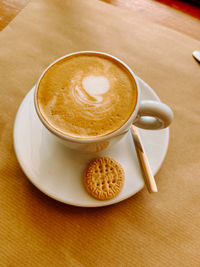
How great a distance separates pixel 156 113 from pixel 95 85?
168mm

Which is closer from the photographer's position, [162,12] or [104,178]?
[104,178]

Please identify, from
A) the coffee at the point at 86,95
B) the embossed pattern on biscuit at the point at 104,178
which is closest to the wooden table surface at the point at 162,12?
the coffee at the point at 86,95

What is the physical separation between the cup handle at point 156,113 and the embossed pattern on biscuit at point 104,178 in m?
0.14

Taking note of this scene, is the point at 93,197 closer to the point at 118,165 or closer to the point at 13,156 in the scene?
the point at 118,165

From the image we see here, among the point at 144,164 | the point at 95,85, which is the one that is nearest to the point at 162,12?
the point at 95,85

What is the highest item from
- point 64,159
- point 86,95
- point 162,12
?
point 162,12

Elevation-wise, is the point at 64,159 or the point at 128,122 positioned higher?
the point at 128,122

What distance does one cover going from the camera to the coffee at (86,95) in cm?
49

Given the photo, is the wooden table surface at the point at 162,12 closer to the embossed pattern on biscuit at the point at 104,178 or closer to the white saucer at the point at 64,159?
the white saucer at the point at 64,159

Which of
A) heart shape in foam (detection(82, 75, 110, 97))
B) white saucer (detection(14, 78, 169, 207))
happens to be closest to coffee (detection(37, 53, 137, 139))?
heart shape in foam (detection(82, 75, 110, 97))

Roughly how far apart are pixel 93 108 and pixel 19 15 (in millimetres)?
→ 620

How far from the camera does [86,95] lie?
52cm

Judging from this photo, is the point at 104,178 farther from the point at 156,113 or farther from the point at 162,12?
the point at 162,12

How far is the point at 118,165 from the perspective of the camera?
541 mm
